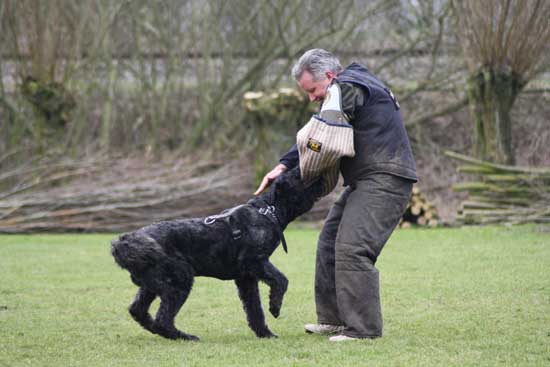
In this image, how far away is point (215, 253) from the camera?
589cm

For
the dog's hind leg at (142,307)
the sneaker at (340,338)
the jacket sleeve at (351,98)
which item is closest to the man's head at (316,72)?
the jacket sleeve at (351,98)

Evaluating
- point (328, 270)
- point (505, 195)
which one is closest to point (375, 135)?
point (328, 270)

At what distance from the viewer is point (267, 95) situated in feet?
49.9

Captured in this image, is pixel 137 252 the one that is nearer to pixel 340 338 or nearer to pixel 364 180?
pixel 340 338

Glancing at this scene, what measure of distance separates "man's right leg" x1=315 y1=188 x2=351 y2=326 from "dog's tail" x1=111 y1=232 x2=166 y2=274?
1139 millimetres

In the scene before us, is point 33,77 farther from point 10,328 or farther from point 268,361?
point 268,361

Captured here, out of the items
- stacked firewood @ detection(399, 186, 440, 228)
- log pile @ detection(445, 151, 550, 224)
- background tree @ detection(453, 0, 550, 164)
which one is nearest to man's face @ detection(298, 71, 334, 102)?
log pile @ detection(445, 151, 550, 224)

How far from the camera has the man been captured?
5.64m

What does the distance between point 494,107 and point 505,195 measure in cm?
157

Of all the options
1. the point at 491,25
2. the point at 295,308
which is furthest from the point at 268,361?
the point at 491,25

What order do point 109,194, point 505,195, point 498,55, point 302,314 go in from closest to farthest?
point 302,314, point 505,195, point 498,55, point 109,194

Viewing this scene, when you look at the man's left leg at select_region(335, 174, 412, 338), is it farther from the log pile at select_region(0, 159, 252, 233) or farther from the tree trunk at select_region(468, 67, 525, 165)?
the log pile at select_region(0, 159, 252, 233)

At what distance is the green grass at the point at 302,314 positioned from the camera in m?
5.24

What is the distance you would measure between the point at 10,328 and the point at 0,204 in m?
7.63
